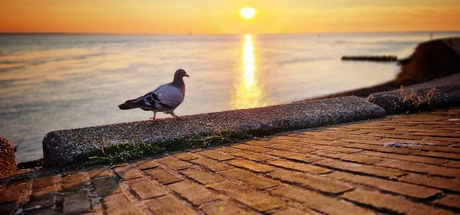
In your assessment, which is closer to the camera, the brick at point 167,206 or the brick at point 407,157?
the brick at point 167,206

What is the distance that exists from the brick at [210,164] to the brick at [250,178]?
0.13 metres

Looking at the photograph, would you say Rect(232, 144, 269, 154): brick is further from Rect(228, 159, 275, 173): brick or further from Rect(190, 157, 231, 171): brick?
Rect(190, 157, 231, 171): brick

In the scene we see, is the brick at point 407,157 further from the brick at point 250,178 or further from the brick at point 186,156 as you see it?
the brick at point 186,156

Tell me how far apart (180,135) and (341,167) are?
2.12 meters

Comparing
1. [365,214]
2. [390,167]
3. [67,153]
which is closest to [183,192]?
[365,214]

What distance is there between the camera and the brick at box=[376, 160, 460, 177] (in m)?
2.19

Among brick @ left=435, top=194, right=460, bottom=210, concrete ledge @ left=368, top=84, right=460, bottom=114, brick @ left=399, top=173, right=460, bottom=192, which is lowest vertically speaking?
brick @ left=435, top=194, right=460, bottom=210

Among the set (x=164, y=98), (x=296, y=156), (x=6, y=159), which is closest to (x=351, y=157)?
(x=296, y=156)

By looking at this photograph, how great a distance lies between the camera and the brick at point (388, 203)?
5.57 feet

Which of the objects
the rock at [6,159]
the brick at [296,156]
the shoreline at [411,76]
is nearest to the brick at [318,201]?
the brick at [296,156]

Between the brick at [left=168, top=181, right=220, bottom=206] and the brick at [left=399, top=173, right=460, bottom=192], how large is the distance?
1.31 m

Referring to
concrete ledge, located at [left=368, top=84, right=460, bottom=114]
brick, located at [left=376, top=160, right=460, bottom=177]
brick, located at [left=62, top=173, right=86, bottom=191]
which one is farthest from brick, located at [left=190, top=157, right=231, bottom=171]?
concrete ledge, located at [left=368, top=84, right=460, bottom=114]

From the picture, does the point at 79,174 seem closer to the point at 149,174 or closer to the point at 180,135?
the point at 149,174

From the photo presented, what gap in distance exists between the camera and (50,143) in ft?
12.3
